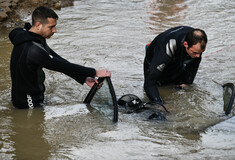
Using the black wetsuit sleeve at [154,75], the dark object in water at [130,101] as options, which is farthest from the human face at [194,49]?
the dark object in water at [130,101]

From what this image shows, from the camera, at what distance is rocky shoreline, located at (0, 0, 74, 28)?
9.29 meters

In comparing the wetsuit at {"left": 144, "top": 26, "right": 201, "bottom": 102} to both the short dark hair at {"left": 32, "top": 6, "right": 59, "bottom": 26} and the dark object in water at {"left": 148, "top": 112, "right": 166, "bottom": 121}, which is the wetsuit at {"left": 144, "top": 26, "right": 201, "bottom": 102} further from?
the short dark hair at {"left": 32, "top": 6, "right": 59, "bottom": 26}

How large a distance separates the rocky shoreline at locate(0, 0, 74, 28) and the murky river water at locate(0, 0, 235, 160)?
0.85m

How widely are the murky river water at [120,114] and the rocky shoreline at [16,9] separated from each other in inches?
33.3

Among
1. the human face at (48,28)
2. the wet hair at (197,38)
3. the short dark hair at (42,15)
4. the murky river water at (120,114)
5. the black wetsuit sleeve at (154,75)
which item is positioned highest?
the short dark hair at (42,15)

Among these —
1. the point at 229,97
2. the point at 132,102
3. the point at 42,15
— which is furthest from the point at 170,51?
the point at 42,15

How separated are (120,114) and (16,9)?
23.3ft

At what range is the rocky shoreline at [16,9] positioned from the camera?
30.5 feet

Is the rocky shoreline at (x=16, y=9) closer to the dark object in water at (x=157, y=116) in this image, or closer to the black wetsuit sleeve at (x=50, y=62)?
the black wetsuit sleeve at (x=50, y=62)

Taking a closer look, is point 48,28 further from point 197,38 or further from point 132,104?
point 197,38

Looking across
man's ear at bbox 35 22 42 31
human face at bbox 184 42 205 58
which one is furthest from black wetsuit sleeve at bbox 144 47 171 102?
man's ear at bbox 35 22 42 31

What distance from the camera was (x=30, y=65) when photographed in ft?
13.0

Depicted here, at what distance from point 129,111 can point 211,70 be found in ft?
8.27

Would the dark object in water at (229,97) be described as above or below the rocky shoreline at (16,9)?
below
